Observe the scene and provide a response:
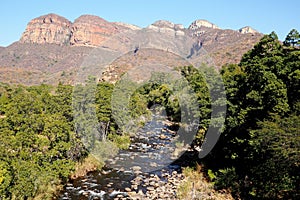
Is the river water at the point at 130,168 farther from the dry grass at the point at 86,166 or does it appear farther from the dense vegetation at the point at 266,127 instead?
the dense vegetation at the point at 266,127

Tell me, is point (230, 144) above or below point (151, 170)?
above

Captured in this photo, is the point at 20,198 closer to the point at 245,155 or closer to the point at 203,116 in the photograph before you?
the point at 245,155

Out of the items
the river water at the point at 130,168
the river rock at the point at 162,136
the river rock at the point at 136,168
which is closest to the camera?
the river water at the point at 130,168

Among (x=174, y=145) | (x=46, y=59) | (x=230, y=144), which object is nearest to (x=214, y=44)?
(x=46, y=59)

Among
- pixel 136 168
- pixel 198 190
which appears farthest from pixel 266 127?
pixel 136 168

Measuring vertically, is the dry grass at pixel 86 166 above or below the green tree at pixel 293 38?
below

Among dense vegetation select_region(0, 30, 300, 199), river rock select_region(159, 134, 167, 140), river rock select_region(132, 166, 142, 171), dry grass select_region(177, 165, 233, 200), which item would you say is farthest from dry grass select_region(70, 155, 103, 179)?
river rock select_region(159, 134, 167, 140)

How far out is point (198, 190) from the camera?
76.5 feet

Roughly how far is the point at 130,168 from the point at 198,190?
8.48 m

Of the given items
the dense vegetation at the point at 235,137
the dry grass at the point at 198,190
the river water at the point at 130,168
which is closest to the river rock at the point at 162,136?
the river water at the point at 130,168

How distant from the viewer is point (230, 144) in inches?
954

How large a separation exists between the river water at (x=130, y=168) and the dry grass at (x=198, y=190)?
286cm

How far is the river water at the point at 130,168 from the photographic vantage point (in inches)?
903

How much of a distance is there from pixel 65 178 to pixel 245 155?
14.3 meters
